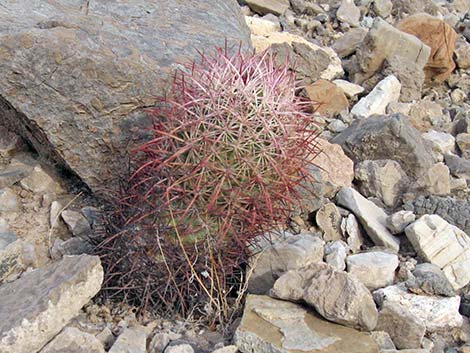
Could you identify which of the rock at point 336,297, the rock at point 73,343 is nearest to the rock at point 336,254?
the rock at point 336,297

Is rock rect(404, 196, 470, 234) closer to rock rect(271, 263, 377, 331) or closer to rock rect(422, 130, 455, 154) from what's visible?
rock rect(422, 130, 455, 154)

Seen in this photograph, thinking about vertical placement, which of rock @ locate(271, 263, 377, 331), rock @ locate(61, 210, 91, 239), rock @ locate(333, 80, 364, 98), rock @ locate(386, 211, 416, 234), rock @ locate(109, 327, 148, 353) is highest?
rock @ locate(271, 263, 377, 331)

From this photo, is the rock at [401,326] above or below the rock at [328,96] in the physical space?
above

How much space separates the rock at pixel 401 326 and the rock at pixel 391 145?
183 cm

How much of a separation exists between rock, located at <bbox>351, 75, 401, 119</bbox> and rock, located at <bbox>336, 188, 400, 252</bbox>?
150 cm

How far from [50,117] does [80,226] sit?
24.5 inches

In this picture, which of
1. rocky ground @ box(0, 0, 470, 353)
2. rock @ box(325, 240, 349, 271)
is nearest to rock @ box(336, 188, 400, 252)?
rocky ground @ box(0, 0, 470, 353)

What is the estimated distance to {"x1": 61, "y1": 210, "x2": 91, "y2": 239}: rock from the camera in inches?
153

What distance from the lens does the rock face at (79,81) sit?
147 inches

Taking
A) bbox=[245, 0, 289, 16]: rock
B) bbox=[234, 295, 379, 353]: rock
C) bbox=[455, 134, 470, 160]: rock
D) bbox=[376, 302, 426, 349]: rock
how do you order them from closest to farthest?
bbox=[234, 295, 379, 353]: rock < bbox=[376, 302, 426, 349]: rock < bbox=[455, 134, 470, 160]: rock < bbox=[245, 0, 289, 16]: rock

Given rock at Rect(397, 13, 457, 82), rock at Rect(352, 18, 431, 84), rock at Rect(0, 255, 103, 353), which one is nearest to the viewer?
rock at Rect(0, 255, 103, 353)

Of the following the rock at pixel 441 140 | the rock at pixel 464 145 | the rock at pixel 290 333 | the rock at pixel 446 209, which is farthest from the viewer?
the rock at pixel 464 145

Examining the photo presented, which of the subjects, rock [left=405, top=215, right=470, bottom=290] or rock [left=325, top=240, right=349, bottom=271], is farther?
rock [left=405, top=215, right=470, bottom=290]

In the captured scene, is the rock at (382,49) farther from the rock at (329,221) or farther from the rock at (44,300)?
the rock at (44,300)
